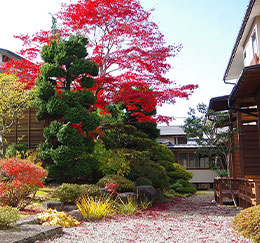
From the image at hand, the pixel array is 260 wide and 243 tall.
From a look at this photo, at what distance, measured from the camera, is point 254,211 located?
5.52 meters

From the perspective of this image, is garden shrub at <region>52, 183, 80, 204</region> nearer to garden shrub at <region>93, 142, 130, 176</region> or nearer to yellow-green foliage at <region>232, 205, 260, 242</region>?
garden shrub at <region>93, 142, 130, 176</region>

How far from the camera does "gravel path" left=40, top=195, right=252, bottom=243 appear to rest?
6137 mm

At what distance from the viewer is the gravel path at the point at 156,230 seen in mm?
6137

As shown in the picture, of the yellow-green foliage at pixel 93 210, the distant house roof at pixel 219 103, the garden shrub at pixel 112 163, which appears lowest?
the yellow-green foliage at pixel 93 210

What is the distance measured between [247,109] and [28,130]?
8930mm

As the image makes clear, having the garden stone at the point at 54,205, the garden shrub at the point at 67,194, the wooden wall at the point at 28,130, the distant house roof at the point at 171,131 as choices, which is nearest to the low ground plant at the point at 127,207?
the garden shrub at the point at 67,194

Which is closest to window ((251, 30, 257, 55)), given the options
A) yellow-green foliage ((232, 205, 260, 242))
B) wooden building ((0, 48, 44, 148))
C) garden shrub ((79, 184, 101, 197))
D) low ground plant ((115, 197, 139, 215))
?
low ground plant ((115, 197, 139, 215))

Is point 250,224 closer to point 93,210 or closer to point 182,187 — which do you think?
point 93,210

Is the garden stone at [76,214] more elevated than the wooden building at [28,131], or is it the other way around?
the wooden building at [28,131]

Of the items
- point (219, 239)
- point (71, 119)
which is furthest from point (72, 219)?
point (71, 119)

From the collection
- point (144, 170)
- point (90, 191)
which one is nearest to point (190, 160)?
point (144, 170)

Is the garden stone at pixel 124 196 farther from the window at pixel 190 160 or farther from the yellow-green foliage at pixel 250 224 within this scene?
the window at pixel 190 160

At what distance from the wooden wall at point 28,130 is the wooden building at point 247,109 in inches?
288

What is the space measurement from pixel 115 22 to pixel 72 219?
7.97 m
